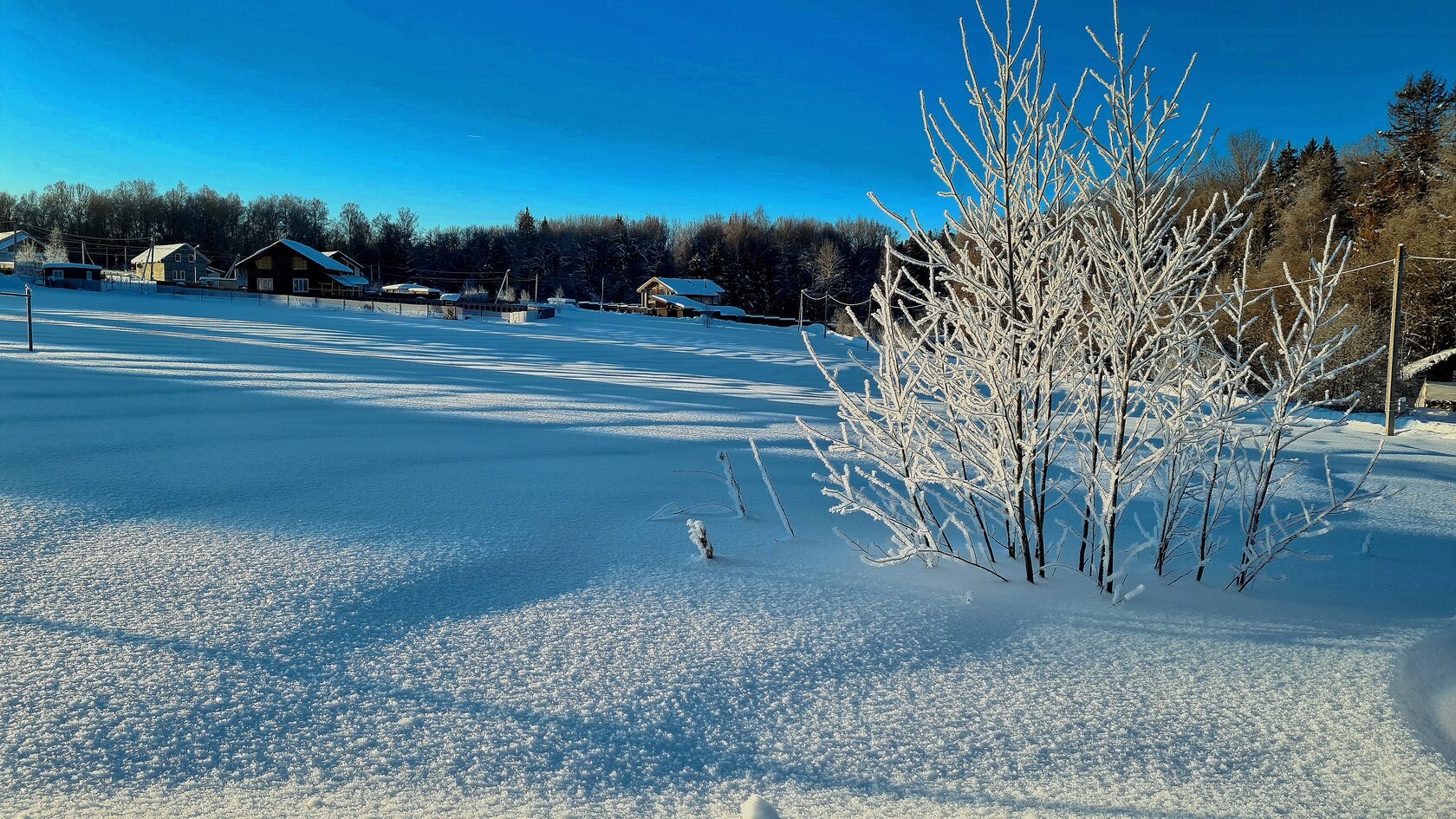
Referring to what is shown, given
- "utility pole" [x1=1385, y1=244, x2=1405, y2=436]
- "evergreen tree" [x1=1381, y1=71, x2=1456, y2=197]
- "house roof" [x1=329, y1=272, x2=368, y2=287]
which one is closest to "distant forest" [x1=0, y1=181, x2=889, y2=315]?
"house roof" [x1=329, y1=272, x2=368, y2=287]

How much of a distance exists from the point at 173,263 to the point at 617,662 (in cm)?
7500

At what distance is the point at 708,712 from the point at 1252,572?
304 centimetres

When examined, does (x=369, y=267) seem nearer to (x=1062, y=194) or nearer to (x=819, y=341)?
(x=819, y=341)

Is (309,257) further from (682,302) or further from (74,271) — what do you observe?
(682,302)

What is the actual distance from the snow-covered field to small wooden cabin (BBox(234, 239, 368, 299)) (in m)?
52.8

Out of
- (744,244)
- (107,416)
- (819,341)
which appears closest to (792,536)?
(107,416)

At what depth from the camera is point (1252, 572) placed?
3.72 metres

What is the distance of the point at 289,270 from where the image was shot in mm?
51844

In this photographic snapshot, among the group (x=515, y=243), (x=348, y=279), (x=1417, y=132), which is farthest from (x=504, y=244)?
(x=1417, y=132)

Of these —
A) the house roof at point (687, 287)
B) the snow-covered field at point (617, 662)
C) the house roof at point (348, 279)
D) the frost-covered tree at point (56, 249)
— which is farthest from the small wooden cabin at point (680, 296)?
the snow-covered field at point (617, 662)

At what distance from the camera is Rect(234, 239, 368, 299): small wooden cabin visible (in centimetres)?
5116

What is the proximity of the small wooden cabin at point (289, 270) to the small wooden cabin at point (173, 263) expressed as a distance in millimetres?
12789

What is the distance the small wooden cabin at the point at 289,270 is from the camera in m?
51.2

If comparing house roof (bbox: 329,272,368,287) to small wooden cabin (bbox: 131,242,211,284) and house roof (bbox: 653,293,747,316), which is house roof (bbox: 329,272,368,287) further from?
house roof (bbox: 653,293,747,316)
